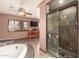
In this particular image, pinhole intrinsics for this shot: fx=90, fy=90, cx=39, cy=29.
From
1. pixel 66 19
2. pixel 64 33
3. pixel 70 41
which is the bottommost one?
pixel 70 41

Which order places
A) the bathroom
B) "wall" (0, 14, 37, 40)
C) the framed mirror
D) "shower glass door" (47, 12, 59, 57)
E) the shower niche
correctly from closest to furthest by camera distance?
the shower niche
the bathroom
"shower glass door" (47, 12, 59, 57)
"wall" (0, 14, 37, 40)
the framed mirror

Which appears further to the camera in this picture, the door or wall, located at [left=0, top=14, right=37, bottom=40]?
wall, located at [left=0, top=14, right=37, bottom=40]

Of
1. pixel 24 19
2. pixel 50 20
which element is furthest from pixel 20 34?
pixel 50 20

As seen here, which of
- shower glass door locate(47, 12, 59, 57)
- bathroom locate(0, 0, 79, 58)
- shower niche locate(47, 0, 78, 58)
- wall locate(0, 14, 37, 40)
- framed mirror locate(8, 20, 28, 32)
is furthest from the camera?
framed mirror locate(8, 20, 28, 32)

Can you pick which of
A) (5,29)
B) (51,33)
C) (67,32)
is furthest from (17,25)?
(67,32)

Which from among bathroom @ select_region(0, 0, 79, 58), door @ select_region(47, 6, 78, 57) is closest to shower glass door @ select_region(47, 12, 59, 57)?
bathroom @ select_region(0, 0, 79, 58)

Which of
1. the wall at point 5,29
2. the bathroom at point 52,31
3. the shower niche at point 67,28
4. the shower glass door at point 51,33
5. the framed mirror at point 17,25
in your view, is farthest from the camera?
the framed mirror at point 17,25

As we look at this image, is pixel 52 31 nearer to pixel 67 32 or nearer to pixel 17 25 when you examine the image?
pixel 67 32

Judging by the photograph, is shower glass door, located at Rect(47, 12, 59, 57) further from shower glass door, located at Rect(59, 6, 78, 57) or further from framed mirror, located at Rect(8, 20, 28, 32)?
framed mirror, located at Rect(8, 20, 28, 32)

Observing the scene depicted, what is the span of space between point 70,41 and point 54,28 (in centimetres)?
105

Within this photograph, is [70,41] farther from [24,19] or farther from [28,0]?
[24,19]

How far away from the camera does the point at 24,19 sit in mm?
9219

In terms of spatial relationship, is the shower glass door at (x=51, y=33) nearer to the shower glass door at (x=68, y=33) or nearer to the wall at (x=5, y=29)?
the shower glass door at (x=68, y=33)

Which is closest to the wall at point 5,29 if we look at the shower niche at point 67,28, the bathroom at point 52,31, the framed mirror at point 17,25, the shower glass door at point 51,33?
the bathroom at point 52,31
